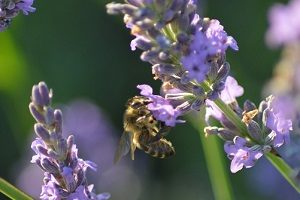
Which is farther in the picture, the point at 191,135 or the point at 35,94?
the point at 191,135

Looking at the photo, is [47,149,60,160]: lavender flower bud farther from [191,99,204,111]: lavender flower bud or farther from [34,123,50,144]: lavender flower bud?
[191,99,204,111]: lavender flower bud

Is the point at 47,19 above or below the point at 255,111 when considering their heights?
above

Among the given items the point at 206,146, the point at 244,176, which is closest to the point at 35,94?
the point at 206,146

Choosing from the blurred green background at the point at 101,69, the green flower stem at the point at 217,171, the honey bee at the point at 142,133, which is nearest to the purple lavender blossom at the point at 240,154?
the honey bee at the point at 142,133

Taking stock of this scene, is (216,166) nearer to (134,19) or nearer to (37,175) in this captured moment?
(134,19)

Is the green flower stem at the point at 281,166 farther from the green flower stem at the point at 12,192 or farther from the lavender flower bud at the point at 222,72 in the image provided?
the green flower stem at the point at 12,192

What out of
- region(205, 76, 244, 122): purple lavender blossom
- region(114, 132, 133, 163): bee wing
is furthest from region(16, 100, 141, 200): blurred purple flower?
region(205, 76, 244, 122): purple lavender blossom
